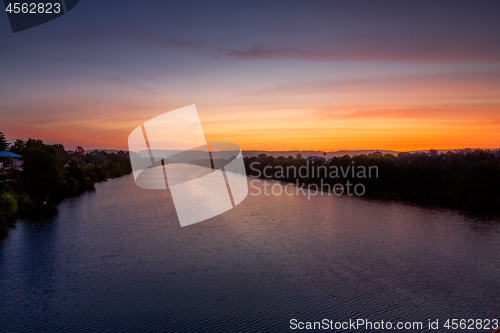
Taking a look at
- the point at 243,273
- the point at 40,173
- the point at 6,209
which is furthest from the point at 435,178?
the point at 40,173

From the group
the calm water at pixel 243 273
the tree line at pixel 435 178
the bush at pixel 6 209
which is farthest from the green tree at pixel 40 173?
the tree line at pixel 435 178

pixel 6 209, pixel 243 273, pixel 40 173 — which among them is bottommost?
pixel 243 273

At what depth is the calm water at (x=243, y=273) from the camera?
11.3m

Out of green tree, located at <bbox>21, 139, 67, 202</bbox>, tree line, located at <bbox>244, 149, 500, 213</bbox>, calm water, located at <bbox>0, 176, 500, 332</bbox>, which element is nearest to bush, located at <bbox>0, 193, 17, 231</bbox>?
calm water, located at <bbox>0, 176, 500, 332</bbox>

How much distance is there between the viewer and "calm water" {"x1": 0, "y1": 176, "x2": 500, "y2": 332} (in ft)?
37.0

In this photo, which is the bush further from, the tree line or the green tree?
the tree line

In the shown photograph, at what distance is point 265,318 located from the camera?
11.1 m

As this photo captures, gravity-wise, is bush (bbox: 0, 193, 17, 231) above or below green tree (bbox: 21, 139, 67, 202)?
below

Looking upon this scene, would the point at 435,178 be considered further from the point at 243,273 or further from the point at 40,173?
the point at 40,173

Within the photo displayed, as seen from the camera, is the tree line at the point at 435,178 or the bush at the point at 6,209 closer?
the bush at the point at 6,209

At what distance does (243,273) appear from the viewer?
49.6 ft

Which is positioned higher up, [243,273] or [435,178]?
[435,178]

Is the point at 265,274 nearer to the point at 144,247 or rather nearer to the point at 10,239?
the point at 144,247

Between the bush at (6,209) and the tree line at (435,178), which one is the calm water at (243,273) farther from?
the tree line at (435,178)
